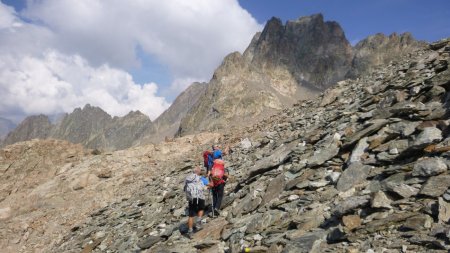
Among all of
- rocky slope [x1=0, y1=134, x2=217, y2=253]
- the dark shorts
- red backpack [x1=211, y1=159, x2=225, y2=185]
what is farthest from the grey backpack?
rocky slope [x1=0, y1=134, x2=217, y2=253]

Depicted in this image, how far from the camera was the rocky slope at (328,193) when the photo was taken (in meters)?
8.94

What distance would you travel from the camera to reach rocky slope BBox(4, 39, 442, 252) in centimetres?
894

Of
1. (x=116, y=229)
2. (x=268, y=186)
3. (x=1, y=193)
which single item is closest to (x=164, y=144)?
A: (x=1, y=193)

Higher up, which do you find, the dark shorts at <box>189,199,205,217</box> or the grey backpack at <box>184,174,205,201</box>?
the grey backpack at <box>184,174,205,201</box>

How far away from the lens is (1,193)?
37.7 m

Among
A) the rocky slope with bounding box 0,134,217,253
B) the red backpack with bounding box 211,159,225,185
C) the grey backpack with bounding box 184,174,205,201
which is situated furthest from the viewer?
the rocky slope with bounding box 0,134,217,253

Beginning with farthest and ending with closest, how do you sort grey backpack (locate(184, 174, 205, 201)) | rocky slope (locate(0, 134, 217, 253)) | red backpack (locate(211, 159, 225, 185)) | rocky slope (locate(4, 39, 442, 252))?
rocky slope (locate(0, 134, 217, 253))
red backpack (locate(211, 159, 225, 185))
grey backpack (locate(184, 174, 205, 201))
rocky slope (locate(4, 39, 442, 252))

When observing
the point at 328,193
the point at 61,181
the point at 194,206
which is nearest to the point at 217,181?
the point at 194,206

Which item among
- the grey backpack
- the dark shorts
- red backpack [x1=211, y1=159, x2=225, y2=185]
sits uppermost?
red backpack [x1=211, y1=159, x2=225, y2=185]

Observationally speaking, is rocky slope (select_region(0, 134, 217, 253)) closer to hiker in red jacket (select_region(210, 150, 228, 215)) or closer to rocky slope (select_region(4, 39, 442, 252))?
rocky slope (select_region(4, 39, 442, 252))

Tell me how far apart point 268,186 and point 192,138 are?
26094 millimetres

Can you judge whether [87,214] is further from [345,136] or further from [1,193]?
[345,136]

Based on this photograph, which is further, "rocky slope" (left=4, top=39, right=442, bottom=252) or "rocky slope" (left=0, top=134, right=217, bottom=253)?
"rocky slope" (left=0, top=134, right=217, bottom=253)

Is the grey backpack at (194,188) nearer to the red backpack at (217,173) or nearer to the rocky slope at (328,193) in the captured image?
the red backpack at (217,173)
